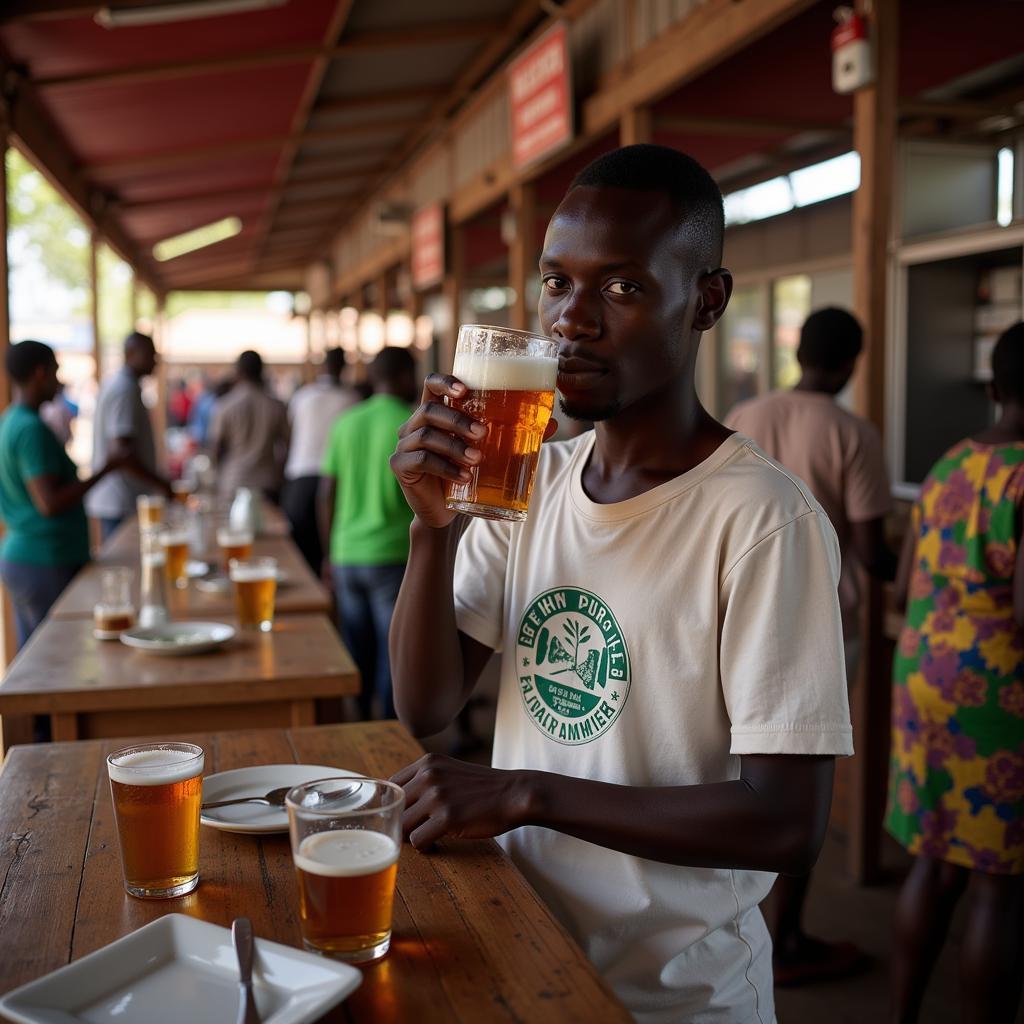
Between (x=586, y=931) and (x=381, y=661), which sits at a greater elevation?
(x=586, y=931)

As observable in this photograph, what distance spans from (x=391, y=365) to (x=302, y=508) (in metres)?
2.32

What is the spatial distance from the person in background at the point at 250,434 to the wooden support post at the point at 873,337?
14.7 feet

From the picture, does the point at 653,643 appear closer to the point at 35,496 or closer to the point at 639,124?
the point at 35,496

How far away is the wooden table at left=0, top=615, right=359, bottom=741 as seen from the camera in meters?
2.29

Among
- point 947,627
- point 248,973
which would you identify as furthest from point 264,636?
point 248,973

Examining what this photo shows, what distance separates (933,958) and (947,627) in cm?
76

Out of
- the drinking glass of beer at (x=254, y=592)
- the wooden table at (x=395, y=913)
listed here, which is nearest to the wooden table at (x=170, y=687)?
the drinking glass of beer at (x=254, y=592)

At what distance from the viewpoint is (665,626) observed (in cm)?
A: 128

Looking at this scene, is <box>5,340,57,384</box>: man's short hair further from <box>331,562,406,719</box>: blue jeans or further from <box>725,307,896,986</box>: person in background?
<box>725,307,896,986</box>: person in background

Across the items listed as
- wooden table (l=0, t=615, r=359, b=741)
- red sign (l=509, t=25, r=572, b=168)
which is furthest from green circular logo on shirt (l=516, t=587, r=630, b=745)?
red sign (l=509, t=25, r=572, b=168)

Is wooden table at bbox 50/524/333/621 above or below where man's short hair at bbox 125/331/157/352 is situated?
below

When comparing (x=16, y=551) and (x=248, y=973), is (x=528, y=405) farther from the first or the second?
(x=16, y=551)

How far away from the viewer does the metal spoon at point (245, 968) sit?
2.97 ft

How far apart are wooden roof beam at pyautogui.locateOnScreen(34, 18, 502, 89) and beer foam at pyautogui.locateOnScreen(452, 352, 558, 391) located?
17.4 feet
